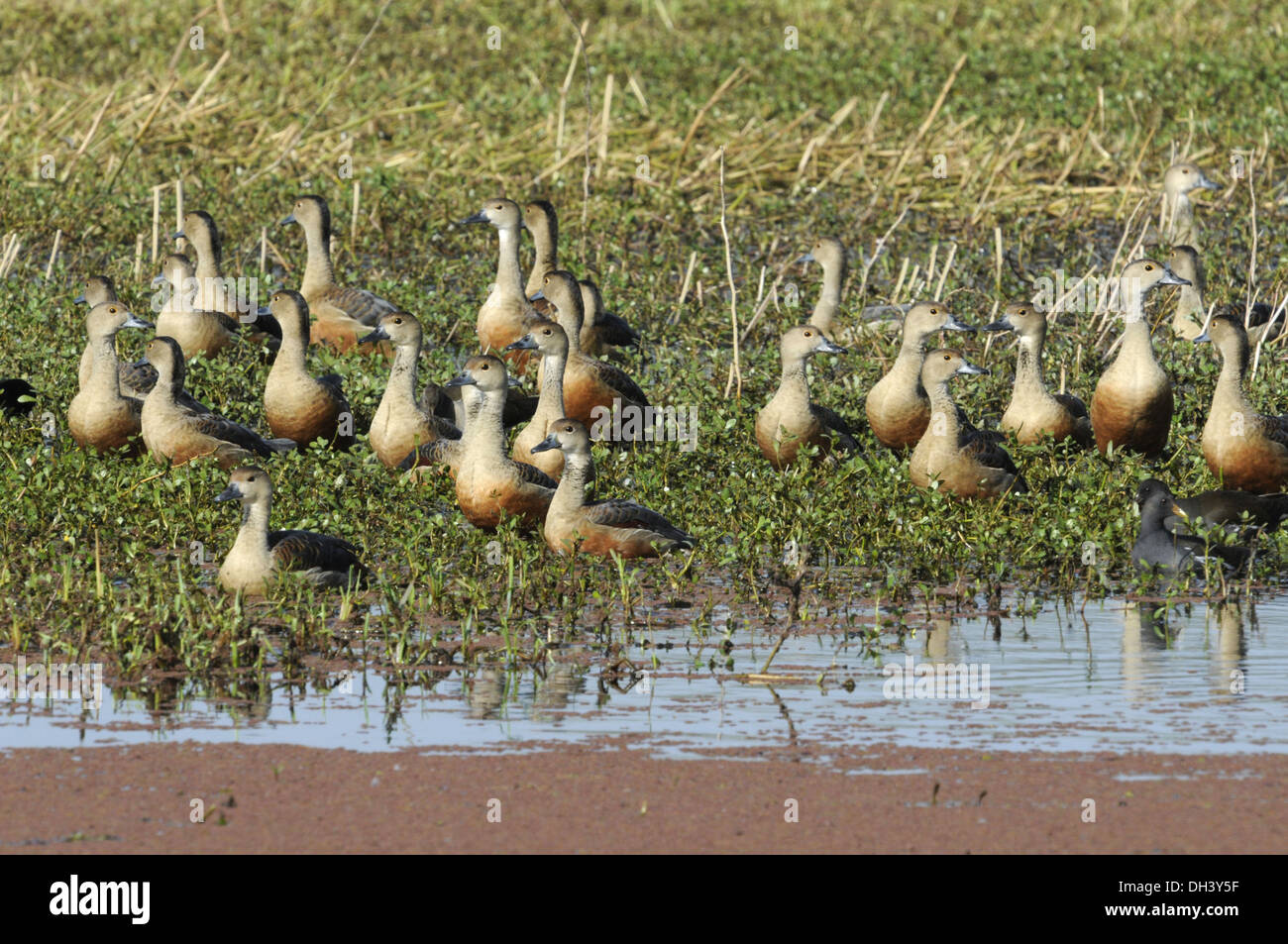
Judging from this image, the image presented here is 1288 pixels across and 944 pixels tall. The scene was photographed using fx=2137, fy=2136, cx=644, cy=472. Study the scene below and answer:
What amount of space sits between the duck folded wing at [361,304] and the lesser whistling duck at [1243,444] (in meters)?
5.94

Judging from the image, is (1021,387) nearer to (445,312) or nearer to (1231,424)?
(1231,424)

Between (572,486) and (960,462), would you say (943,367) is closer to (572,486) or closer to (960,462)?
(960,462)

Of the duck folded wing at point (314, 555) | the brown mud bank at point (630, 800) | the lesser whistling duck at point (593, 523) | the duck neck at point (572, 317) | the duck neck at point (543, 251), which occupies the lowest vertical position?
the brown mud bank at point (630, 800)

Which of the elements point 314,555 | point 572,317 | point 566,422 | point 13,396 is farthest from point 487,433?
point 13,396

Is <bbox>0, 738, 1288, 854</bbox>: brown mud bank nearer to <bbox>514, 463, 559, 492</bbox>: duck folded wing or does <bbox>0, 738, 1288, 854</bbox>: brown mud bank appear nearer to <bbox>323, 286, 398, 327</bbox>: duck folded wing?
<bbox>514, 463, 559, 492</bbox>: duck folded wing

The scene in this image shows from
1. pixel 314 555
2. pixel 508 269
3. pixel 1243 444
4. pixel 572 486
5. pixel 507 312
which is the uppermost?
pixel 508 269

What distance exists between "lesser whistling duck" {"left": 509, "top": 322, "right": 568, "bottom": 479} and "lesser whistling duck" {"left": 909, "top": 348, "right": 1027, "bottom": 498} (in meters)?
1.98

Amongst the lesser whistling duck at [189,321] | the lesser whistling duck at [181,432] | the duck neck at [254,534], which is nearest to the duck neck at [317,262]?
the lesser whistling duck at [189,321]

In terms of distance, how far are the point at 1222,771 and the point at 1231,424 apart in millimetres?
4804

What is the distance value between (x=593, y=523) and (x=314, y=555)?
1489mm

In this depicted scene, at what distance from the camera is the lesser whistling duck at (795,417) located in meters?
12.1

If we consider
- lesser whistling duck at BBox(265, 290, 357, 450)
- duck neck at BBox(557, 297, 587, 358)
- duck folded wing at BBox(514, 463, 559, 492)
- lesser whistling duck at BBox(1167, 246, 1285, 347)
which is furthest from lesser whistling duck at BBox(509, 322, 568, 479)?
lesser whistling duck at BBox(1167, 246, 1285, 347)

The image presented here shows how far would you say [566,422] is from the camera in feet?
35.4

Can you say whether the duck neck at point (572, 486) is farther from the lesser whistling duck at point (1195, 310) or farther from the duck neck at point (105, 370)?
the lesser whistling duck at point (1195, 310)
